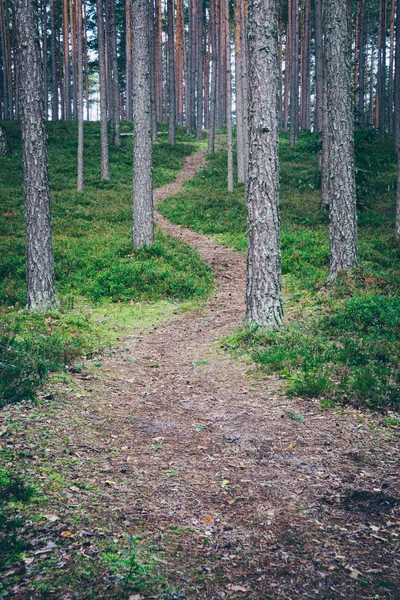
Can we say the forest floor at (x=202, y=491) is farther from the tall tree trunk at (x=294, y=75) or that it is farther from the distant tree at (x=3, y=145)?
the tall tree trunk at (x=294, y=75)

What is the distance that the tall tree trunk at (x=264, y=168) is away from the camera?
27.0ft

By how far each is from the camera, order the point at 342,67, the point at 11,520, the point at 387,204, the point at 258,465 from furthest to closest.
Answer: the point at 387,204
the point at 342,67
the point at 258,465
the point at 11,520

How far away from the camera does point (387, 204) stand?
69.6 feet

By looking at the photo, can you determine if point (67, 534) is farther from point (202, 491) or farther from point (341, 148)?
point (341, 148)

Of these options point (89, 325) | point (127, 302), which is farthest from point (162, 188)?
point (89, 325)

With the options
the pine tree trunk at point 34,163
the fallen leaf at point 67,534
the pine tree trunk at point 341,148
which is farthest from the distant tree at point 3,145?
the fallen leaf at point 67,534

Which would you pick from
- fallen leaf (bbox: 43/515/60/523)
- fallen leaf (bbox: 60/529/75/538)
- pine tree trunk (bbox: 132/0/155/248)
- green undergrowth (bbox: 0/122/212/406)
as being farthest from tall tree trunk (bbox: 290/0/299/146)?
fallen leaf (bbox: 60/529/75/538)

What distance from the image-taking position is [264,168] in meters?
8.36

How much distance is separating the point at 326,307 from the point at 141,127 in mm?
8591

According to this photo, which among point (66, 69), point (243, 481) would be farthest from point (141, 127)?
point (66, 69)

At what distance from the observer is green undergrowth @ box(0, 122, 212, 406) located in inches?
284

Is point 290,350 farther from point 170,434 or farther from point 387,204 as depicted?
point 387,204

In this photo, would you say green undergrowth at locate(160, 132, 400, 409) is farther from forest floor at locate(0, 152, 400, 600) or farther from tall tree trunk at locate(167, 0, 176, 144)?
tall tree trunk at locate(167, 0, 176, 144)

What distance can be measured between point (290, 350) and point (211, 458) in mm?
3306
